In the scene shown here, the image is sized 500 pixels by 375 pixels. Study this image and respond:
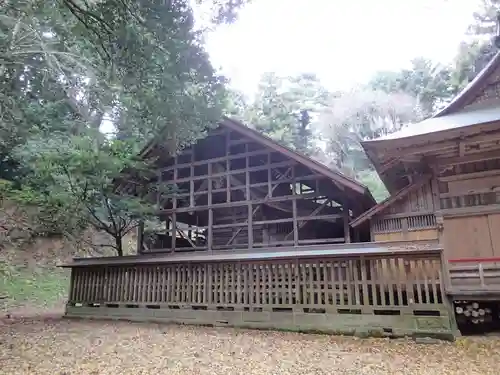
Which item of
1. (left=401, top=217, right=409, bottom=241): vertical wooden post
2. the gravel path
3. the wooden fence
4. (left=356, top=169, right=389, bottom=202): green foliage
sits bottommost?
the gravel path

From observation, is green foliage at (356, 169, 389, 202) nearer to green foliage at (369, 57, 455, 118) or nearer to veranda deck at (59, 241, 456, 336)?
green foliage at (369, 57, 455, 118)

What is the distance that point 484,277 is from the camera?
7949 mm

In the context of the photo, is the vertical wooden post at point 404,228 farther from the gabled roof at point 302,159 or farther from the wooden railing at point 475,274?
the wooden railing at point 475,274

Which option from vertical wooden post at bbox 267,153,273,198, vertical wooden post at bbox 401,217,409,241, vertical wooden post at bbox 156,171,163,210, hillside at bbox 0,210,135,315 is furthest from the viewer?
hillside at bbox 0,210,135,315

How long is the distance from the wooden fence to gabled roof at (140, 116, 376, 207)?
338 centimetres

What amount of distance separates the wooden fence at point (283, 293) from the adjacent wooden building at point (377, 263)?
0.02 metres

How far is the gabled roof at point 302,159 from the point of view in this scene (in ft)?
36.9

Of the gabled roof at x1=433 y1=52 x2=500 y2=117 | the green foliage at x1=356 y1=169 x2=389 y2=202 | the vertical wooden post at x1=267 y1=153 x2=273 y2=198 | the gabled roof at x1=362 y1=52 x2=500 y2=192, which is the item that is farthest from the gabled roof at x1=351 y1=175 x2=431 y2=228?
the green foliage at x1=356 y1=169 x2=389 y2=202

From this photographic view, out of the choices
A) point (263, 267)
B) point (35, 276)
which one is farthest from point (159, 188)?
point (35, 276)

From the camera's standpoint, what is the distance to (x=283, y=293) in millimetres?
8820

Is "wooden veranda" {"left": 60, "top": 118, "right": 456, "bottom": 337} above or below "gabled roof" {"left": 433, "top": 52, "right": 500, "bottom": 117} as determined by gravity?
below

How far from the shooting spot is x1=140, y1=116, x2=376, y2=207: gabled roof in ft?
36.9

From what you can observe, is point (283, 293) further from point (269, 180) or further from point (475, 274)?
point (269, 180)

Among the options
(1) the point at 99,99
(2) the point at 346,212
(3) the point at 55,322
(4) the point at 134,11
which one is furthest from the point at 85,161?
(2) the point at 346,212
